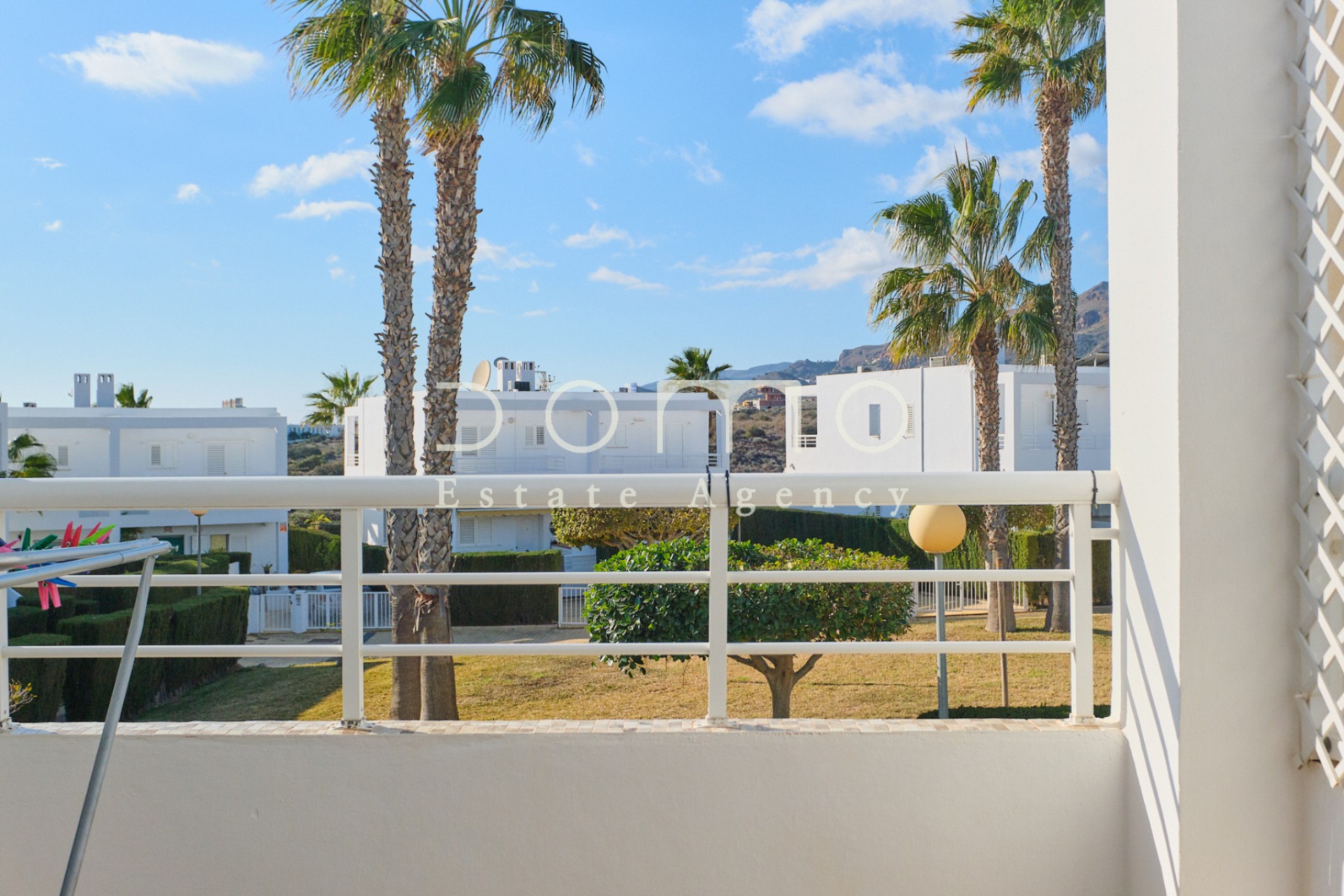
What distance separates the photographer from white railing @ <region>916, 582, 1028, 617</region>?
19.6 m

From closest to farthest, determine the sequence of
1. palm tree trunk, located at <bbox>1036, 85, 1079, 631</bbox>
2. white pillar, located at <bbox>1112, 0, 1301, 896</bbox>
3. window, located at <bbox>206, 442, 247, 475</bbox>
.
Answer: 1. white pillar, located at <bbox>1112, 0, 1301, 896</bbox>
2. palm tree trunk, located at <bbox>1036, 85, 1079, 631</bbox>
3. window, located at <bbox>206, 442, 247, 475</bbox>

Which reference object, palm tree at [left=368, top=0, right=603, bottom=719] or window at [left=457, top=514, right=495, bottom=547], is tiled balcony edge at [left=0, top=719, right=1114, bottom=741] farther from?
window at [left=457, top=514, right=495, bottom=547]

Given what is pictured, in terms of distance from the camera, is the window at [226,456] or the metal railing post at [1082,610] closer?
the metal railing post at [1082,610]

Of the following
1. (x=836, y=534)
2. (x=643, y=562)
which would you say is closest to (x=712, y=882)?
(x=643, y=562)

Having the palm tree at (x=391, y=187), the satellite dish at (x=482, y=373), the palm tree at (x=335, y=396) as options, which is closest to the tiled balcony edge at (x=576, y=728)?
the palm tree at (x=391, y=187)

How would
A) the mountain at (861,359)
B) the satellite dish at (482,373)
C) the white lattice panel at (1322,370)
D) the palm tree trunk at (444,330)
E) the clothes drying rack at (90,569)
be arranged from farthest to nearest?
the mountain at (861,359) → the satellite dish at (482,373) → the palm tree trunk at (444,330) → the white lattice panel at (1322,370) → the clothes drying rack at (90,569)

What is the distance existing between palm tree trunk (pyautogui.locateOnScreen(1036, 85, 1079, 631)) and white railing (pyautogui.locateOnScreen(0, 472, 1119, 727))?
13.3m

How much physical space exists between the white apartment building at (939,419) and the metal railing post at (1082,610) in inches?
765

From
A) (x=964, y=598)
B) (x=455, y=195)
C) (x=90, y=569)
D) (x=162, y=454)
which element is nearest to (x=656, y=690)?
(x=455, y=195)

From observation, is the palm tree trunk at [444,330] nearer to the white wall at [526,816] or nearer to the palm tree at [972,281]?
the white wall at [526,816]

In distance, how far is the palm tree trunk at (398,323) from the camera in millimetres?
9438

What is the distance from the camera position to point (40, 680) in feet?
33.0

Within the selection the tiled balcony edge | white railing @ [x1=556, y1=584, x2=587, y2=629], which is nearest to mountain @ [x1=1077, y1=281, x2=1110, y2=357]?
white railing @ [x1=556, y1=584, x2=587, y2=629]

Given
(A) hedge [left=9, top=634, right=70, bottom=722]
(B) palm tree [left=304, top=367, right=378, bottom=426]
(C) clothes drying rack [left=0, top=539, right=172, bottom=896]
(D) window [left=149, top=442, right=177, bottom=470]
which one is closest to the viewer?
(C) clothes drying rack [left=0, top=539, right=172, bottom=896]
